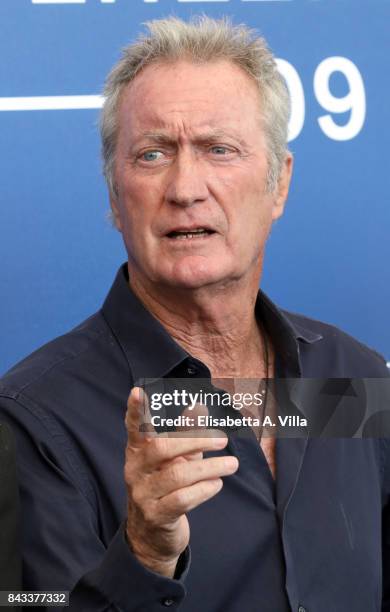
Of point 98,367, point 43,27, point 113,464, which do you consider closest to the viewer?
point 113,464

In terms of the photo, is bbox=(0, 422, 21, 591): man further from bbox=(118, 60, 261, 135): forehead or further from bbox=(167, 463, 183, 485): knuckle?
bbox=(118, 60, 261, 135): forehead

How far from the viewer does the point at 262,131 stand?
5.82 ft

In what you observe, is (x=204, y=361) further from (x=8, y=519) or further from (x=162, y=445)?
(x=162, y=445)

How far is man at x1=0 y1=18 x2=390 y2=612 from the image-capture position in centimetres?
153

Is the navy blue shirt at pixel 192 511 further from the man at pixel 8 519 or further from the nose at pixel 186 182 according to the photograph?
the nose at pixel 186 182

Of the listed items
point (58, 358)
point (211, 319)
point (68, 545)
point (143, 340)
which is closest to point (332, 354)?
point (211, 319)

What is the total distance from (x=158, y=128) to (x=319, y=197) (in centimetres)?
59

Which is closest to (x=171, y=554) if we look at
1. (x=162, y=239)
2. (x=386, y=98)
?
(x=162, y=239)

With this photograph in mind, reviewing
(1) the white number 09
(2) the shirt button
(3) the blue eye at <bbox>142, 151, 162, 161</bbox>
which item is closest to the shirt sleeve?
(2) the shirt button

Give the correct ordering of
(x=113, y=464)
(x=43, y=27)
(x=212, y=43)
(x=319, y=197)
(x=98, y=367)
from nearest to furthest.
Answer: (x=113, y=464)
(x=98, y=367)
(x=212, y=43)
(x=43, y=27)
(x=319, y=197)

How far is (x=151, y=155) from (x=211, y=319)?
26 cm

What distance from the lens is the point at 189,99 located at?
1707 mm

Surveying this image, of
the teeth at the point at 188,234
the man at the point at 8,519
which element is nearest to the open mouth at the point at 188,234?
the teeth at the point at 188,234

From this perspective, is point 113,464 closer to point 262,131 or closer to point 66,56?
point 262,131
